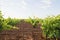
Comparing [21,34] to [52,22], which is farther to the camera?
[52,22]

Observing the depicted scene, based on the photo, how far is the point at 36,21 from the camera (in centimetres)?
1395

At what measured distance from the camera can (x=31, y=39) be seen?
7.58 m

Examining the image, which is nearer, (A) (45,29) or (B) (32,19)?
(A) (45,29)

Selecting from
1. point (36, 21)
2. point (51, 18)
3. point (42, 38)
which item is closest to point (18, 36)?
point (42, 38)

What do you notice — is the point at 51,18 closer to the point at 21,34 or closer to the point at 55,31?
the point at 55,31

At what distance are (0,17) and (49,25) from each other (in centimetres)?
238

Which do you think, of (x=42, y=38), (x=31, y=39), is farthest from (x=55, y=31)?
(x=31, y=39)

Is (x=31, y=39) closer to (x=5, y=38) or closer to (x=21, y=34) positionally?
(x=21, y=34)

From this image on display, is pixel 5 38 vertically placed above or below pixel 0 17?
below

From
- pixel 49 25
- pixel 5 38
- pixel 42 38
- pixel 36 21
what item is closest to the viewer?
pixel 5 38

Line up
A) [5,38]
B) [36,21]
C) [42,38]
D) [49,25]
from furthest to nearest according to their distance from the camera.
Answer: [36,21] → [49,25] → [42,38] → [5,38]

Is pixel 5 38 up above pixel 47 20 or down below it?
below

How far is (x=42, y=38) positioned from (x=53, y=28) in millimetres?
792

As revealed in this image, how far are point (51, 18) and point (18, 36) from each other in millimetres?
2700
